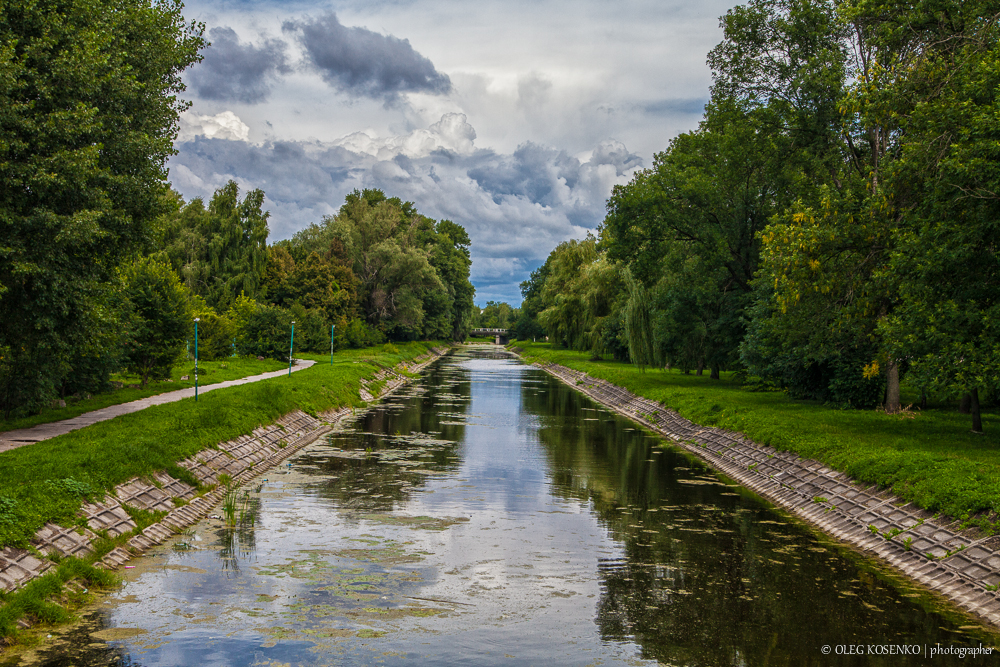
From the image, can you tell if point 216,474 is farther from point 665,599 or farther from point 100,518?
point 665,599

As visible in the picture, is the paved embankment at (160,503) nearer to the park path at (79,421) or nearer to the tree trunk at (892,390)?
the park path at (79,421)

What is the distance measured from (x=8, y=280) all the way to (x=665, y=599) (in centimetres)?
1719

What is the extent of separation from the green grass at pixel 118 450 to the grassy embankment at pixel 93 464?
0.06 ft

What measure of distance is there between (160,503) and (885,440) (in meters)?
19.0

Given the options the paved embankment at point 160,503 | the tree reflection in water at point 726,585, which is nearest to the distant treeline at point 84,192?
the paved embankment at point 160,503

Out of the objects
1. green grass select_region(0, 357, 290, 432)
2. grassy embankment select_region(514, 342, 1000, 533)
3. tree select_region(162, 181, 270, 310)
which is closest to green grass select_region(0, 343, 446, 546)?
green grass select_region(0, 357, 290, 432)

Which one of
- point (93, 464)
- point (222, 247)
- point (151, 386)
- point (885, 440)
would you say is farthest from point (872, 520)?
point (222, 247)

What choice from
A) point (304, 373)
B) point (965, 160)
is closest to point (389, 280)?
point (304, 373)

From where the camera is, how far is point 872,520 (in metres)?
16.4

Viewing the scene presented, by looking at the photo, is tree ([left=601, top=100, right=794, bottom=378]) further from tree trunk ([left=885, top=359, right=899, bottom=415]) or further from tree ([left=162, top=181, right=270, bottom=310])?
tree ([left=162, top=181, right=270, bottom=310])

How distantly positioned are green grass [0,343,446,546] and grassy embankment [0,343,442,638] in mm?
19

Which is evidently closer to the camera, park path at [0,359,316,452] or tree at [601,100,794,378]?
park path at [0,359,316,452]

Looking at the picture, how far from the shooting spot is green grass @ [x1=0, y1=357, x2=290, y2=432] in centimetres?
2359

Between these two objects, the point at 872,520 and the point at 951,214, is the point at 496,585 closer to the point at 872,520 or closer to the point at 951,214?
the point at 872,520
